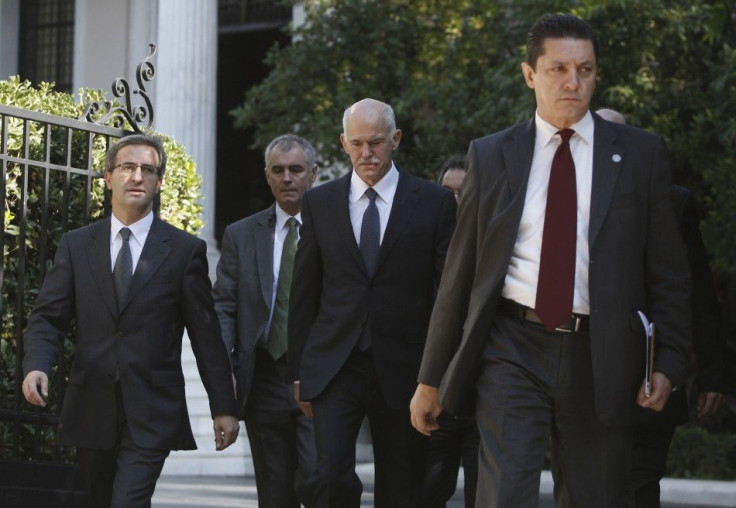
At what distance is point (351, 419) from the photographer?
21.7ft

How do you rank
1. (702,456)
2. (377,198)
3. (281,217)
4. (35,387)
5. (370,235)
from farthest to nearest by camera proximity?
(702,456) < (281,217) < (377,198) < (370,235) < (35,387)

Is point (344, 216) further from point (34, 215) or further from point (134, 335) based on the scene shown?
point (34, 215)

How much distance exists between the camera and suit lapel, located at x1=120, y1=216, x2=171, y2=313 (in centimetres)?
682

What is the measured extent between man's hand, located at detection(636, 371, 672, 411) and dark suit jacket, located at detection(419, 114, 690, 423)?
2 cm

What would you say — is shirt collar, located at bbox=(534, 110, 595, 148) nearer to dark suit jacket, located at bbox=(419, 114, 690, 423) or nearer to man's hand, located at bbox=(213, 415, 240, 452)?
dark suit jacket, located at bbox=(419, 114, 690, 423)

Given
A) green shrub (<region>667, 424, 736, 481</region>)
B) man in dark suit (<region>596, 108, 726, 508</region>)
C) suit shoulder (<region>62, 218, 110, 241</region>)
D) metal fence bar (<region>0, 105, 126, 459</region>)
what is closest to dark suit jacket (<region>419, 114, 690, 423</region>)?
man in dark suit (<region>596, 108, 726, 508</region>)

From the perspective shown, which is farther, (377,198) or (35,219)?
(35,219)

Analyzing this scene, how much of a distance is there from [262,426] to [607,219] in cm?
310

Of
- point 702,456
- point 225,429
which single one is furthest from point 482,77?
point 225,429

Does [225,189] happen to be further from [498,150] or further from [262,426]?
[498,150]

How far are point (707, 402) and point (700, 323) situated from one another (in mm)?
354

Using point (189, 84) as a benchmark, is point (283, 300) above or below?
below

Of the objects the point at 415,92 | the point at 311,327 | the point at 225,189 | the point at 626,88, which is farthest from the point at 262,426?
the point at 225,189

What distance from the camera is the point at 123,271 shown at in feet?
22.6
